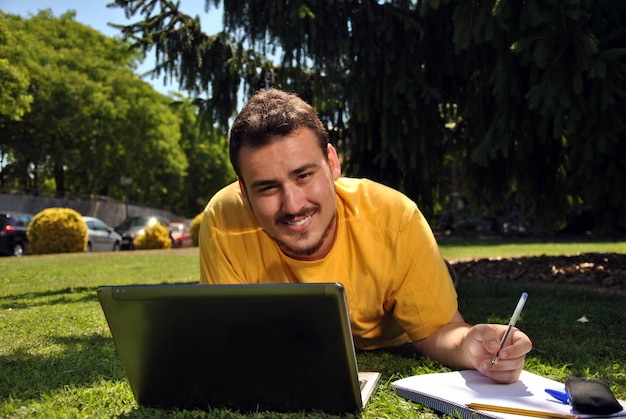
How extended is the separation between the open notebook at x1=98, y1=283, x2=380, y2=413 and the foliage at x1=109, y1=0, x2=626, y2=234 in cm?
408

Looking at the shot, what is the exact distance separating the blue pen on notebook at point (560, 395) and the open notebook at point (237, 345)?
64 centimetres

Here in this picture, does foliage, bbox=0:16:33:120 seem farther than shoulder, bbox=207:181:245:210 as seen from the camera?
Yes

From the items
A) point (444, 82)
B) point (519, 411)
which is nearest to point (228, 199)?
point (519, 411)

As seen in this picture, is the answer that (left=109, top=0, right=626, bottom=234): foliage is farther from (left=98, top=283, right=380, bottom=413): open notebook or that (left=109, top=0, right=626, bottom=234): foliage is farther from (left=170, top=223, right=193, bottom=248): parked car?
(left=170, top=223, right=193, bottom=248): parked car

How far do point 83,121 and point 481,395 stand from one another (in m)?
29.3

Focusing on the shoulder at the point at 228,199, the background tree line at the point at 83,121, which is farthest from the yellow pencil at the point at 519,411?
the background tree line at the point at 83,121

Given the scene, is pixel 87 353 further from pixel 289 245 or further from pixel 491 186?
pixel 491 186

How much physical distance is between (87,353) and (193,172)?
48473 mm

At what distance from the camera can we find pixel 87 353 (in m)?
3.41

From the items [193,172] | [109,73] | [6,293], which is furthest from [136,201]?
[6,293]

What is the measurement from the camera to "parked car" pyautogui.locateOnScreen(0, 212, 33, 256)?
17078 mm

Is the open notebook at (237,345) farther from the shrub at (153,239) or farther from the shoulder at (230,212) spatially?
the shrub at (153,239)

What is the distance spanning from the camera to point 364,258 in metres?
2.58

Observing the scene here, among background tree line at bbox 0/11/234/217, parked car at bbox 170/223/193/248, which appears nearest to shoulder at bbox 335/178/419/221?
background tree line at bbox 0/11/234/217
